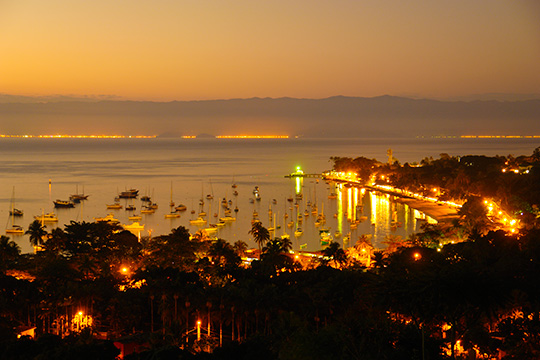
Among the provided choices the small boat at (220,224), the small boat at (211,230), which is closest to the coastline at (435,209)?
the small boat at (220,224)

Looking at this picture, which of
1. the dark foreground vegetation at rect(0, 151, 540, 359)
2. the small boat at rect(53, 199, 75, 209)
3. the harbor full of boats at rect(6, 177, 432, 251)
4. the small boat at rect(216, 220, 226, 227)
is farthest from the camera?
the small boat at rect(53, 199, 75, 209)

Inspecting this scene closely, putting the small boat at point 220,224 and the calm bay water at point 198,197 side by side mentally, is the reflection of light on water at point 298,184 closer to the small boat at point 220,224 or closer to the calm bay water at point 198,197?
the calm bay water at point 198,197

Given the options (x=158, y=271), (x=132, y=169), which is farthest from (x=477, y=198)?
(x=132, y=169)

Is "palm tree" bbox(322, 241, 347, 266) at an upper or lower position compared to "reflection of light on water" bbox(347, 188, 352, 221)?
upper

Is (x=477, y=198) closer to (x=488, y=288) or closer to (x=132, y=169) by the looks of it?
(x=488, y=288)

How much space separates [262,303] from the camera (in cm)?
1606

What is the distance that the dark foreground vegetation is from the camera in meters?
12.0

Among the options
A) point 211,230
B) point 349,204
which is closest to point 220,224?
point 211,230

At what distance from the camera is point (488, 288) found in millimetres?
12820

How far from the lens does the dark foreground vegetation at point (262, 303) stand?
12008mm

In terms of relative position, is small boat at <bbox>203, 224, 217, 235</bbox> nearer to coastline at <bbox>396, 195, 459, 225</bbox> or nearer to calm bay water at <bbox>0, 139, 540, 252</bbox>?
calm bay water at <bbox>0, 139, 540, 252</bbox>

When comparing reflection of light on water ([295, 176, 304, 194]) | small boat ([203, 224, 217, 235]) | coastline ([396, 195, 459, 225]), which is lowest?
small boat ([203, 224, 217, 235])

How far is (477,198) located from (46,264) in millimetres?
31661

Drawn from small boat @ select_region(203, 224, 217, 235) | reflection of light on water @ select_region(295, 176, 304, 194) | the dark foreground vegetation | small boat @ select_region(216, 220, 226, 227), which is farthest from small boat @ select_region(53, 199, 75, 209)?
the dark foreground vegetation
